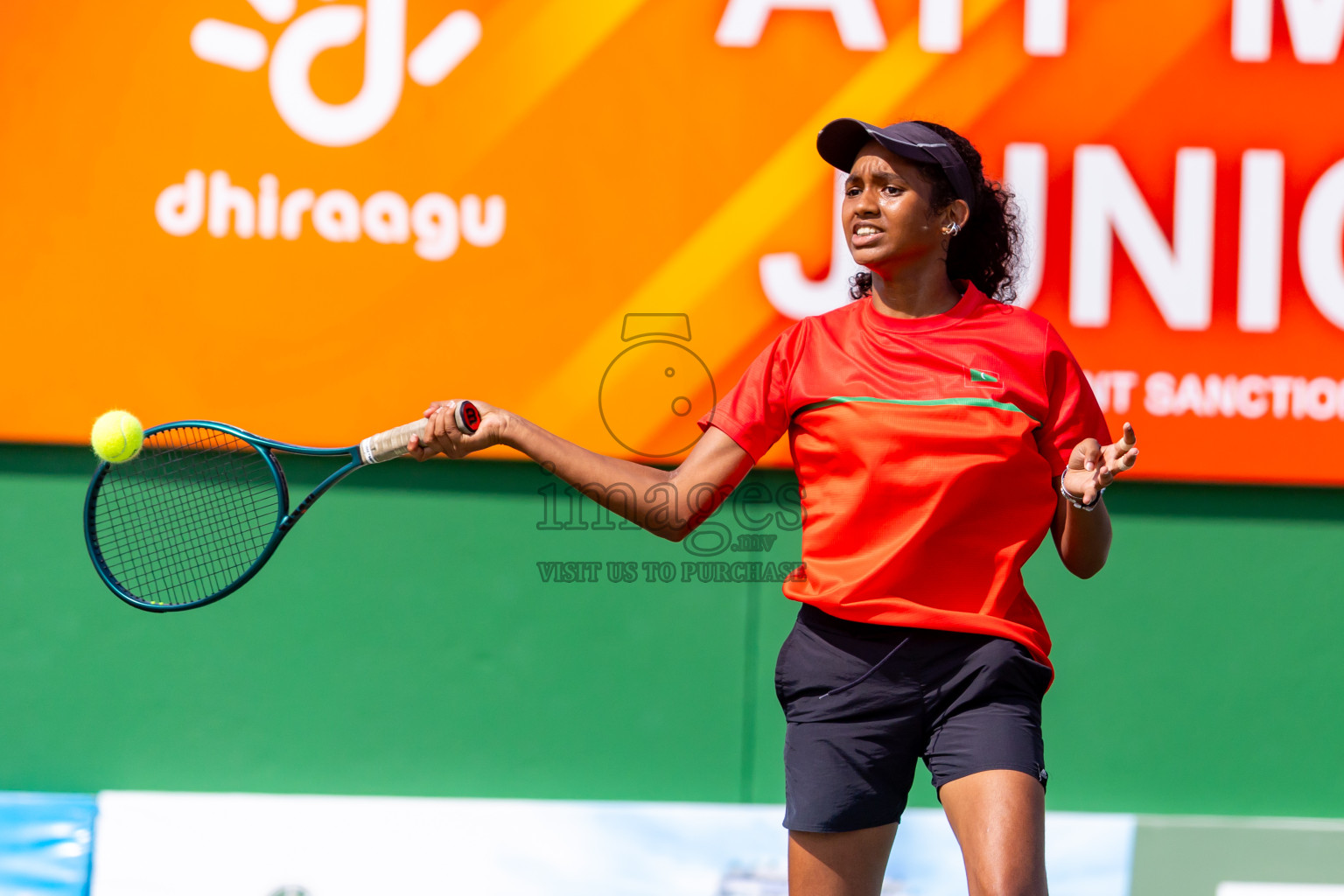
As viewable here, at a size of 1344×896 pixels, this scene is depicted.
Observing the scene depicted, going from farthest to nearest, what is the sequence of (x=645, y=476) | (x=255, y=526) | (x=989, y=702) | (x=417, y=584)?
(x=417, y=584) → (x=255, y=526) → (x=645, y=476) → (x=989, y=702)

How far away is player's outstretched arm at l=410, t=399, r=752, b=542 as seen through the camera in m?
2.28

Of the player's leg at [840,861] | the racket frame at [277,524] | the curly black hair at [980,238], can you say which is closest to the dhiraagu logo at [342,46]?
the racket frame at [277,524]

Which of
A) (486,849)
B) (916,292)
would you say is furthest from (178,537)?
(916,292)

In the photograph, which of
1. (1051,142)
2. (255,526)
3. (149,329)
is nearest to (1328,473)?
(1051,142)

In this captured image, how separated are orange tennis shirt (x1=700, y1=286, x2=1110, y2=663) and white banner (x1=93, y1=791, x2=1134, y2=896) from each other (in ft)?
5.48

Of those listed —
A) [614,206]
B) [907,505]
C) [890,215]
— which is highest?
[614,206]

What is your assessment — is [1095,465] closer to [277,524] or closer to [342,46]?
[277,524]

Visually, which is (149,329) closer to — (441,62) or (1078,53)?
(441,62)

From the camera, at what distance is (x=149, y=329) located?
11.9ft

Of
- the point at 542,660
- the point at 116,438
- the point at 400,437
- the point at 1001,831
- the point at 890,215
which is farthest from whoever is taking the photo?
the point at 542,660

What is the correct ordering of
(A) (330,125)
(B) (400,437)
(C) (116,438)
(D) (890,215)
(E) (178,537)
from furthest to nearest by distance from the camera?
(A) (330,125) → (E) (178,537) → (C) (116,438) → (B) (400,437) → (D) (890,215)

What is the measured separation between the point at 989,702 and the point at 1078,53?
7.84ft

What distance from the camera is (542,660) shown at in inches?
148

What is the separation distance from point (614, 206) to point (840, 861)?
2168mm
